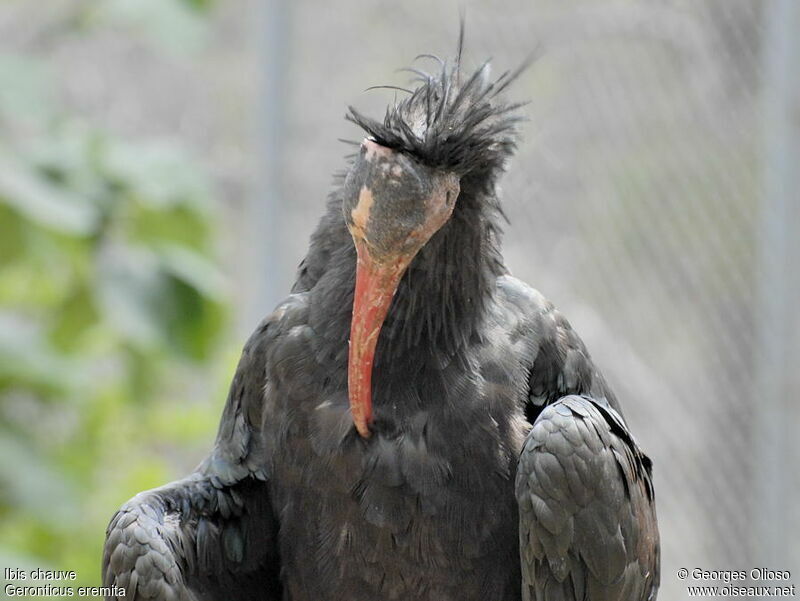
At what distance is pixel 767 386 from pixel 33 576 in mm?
1945

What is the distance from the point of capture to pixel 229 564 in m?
1.79

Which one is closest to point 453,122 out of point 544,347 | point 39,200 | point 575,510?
point 544,347

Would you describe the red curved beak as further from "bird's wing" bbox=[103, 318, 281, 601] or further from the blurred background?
the blurred background

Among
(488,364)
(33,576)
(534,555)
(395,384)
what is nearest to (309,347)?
(395,384)

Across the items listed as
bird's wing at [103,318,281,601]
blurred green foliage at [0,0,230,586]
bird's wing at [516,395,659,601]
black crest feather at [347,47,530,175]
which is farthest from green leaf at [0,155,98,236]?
bird's wing at [516,395,659,601]

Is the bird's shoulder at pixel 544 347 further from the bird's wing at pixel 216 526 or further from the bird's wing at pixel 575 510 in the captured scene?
the bird's wing at pixel 216 526

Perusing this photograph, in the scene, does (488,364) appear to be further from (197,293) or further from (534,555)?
(197,293)

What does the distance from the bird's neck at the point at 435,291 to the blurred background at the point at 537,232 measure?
3.67ft

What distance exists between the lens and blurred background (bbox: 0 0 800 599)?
10.2 feet

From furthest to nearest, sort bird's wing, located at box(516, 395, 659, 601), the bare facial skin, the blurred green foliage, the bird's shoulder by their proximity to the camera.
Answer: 1. the blurred green foliage
2. the bird's shoulder
3. bird's wing, located at box(516, 395, 659, 601)
4. the bare facial skin

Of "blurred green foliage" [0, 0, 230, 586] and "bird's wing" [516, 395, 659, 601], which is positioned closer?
"bird's wing" [516, 395, 659, 601]

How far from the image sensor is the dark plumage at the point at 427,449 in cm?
160

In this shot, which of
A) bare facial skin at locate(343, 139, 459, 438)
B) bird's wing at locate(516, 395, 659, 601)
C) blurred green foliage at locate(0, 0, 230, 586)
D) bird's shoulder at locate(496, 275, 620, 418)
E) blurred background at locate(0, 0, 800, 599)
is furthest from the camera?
blurred green foliage at locate(0, 0, 230, 586)

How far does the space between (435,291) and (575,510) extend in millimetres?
366
